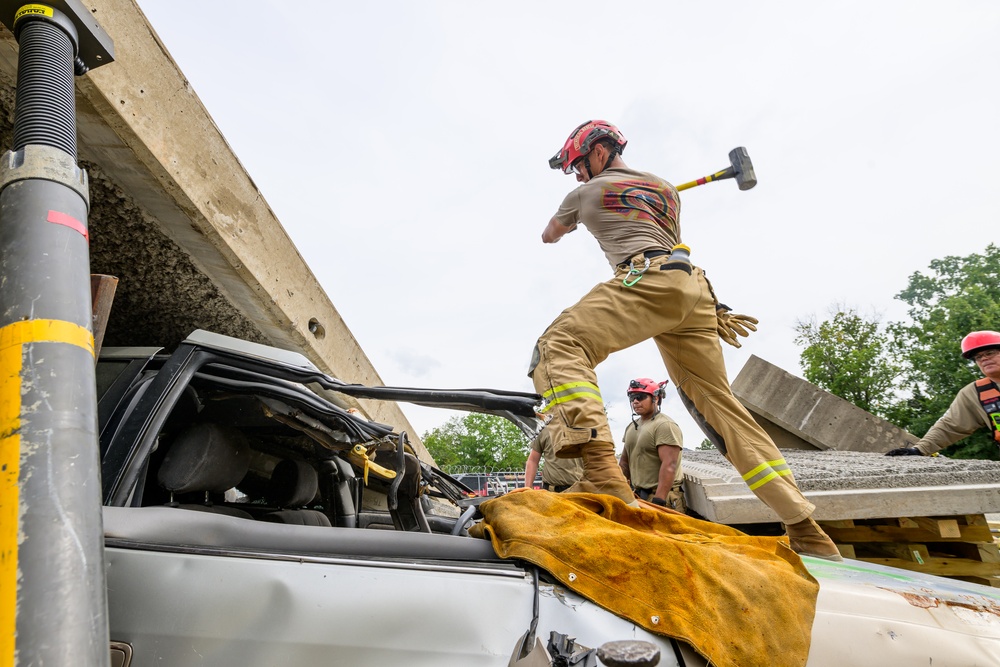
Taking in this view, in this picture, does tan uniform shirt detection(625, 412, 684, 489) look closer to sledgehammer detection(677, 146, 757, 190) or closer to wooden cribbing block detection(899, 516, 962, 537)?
wooden cribbing block detection(899, 516, 962, 537)

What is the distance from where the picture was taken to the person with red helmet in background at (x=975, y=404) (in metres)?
→ 4.90

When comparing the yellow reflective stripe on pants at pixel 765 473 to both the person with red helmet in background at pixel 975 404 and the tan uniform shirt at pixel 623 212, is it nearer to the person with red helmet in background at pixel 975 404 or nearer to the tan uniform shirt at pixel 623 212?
the tan uniform shirt at pixel 623 212

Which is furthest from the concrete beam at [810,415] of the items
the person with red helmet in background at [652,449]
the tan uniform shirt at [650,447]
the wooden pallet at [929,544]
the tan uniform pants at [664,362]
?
the tan uniform pants at [664,362]

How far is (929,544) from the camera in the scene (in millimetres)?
3521

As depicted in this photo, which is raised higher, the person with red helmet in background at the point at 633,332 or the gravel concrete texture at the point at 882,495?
the person with red helmet in background at the point at 633,332

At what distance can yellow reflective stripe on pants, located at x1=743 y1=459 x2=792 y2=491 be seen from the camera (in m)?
2.51

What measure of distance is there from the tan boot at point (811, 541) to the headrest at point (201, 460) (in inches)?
91.1

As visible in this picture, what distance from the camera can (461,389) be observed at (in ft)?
6.59

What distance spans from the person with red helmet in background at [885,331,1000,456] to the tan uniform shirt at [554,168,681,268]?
3.89 meters

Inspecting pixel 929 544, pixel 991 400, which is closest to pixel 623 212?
pixel 929 544

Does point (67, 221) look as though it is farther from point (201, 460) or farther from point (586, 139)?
point (586, 139)

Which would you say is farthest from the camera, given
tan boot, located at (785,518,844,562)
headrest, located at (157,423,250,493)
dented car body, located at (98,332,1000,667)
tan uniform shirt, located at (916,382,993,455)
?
tan uniform shirt, located at (916,382,993,455)

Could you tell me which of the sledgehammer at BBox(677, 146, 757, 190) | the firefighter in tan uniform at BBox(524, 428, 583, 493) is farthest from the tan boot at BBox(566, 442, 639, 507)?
the firefighter in tan uniform at BBox(524, 428, 583, 493)

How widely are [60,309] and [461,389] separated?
1.19 m
